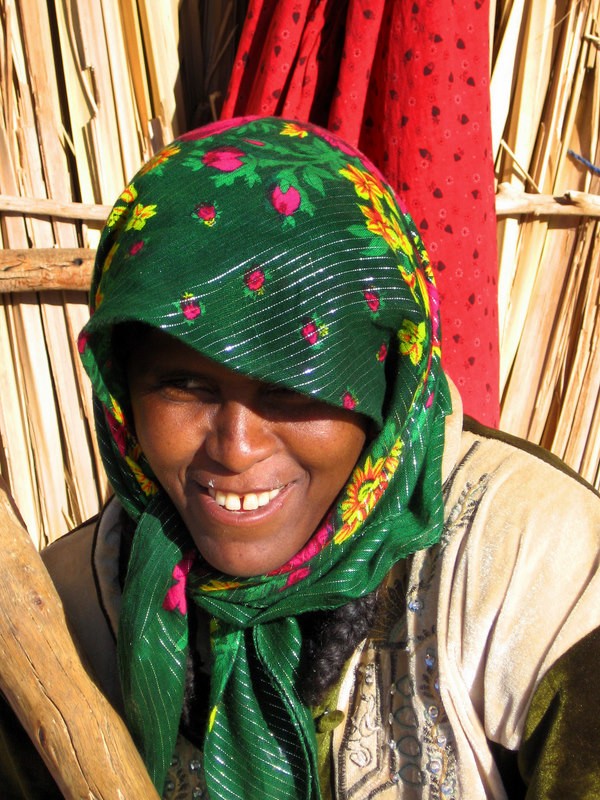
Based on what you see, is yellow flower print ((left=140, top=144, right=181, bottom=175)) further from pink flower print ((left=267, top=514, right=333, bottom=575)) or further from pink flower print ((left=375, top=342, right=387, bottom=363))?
pink flower print ((left=267, top=514, right=333, bottom=575))

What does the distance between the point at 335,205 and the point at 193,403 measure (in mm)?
377

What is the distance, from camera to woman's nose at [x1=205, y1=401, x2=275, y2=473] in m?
1.25

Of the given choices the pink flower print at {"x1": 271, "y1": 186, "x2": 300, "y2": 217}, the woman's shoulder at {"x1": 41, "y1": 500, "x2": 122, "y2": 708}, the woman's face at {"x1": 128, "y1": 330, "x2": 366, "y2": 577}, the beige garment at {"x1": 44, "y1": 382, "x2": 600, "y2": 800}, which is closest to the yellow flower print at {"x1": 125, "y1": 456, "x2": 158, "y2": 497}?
the woman's face at {"x1": 128, "y1": 330, "x2": 366, "y2": 577}

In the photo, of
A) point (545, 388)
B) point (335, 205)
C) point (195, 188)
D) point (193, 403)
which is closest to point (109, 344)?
point (193, 403)

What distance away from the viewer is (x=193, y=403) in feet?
4.24

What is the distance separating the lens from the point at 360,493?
1.39 meters

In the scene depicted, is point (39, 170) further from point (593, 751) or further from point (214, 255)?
point (593, 751)

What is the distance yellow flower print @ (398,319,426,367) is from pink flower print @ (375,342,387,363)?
3 centimetres

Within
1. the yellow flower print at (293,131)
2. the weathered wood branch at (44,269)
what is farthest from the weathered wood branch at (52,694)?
the weathered wood branch at (44,269)

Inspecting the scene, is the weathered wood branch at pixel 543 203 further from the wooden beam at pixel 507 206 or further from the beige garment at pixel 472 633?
the beige garment at pixel 472 633

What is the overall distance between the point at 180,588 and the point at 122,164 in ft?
4.22

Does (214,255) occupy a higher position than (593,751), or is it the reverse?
(214,255)

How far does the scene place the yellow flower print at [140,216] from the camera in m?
1.24

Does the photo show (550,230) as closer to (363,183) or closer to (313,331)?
(363,183)
